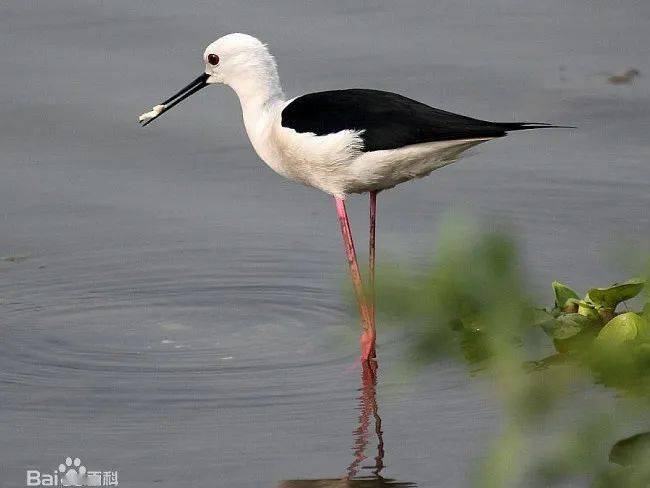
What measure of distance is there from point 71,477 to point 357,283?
191cm

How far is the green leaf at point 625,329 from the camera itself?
549cm

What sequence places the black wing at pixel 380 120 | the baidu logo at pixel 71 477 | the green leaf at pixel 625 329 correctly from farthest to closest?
the black wing at pixel 380 120, the green leaf at pixel 625 329, the baidu logo at pixel 71 477

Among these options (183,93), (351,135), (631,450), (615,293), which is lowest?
(631,450)

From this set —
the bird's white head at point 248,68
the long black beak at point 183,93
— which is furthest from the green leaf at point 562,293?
the long black beak at point 183,93

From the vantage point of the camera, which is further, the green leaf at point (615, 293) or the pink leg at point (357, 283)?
the pink leg at point (357, 283)

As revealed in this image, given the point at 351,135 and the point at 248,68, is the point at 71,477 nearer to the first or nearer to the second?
the point at 351,135

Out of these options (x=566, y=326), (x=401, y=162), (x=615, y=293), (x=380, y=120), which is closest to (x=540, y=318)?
(x=566, y=326)

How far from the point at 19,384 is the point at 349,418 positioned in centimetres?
123

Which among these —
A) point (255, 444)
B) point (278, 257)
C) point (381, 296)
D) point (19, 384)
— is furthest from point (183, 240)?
point (255, 444)

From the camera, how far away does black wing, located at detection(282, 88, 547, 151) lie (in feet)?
19.2

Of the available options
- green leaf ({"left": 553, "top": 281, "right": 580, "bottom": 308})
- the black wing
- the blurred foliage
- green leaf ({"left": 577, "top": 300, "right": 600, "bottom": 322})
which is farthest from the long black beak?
green leaf ({"left": 577, "top": 300, "right": 600, "bottom": 322})

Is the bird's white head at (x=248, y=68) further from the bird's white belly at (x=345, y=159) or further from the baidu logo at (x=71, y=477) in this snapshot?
the baidu logo at (x=71, y=477)

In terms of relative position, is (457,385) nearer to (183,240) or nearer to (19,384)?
(19,384)

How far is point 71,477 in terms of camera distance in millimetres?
4879
